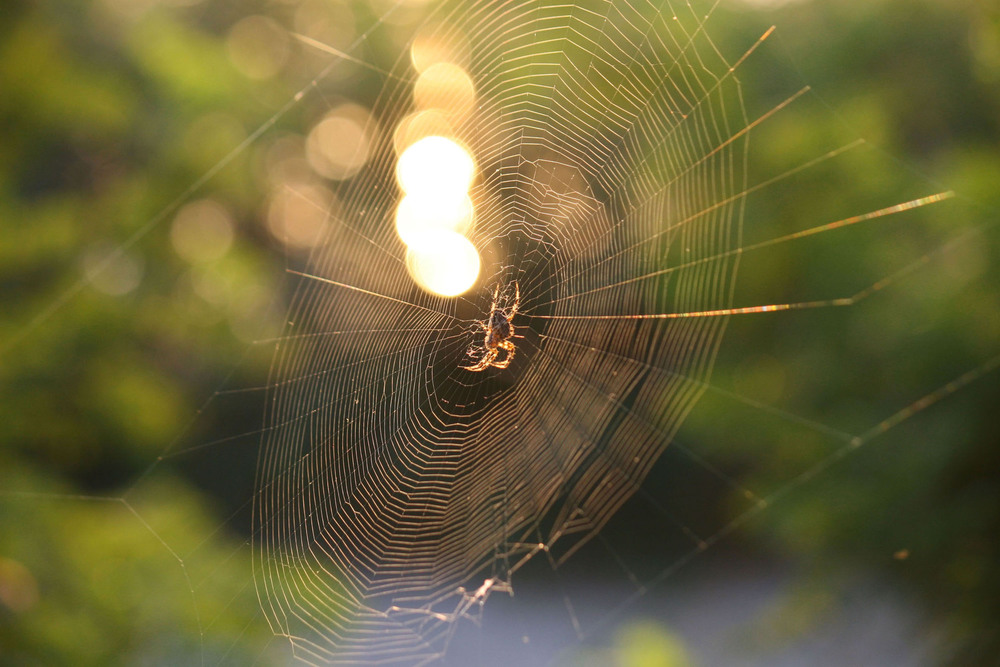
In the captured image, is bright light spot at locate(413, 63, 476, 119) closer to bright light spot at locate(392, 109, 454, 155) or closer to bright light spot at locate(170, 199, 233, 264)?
bright light spot at locate(392, 109, 454, 155)

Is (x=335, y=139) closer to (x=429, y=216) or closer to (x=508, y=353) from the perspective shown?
(x=429, y=216)

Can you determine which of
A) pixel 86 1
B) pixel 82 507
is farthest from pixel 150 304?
pixel 86 1

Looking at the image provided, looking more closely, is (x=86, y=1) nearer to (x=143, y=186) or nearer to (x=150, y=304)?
(x=143, y=186)

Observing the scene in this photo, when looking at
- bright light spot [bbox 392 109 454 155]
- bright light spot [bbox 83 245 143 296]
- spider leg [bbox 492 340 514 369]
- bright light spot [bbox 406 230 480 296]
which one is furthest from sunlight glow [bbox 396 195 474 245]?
bright light spot [bbox 83 245 143 296]

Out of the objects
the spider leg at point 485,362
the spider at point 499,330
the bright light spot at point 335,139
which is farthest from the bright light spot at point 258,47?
the spider leg at point 485,362

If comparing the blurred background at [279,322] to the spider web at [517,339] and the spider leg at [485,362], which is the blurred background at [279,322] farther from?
the spider leg at [485,362]
